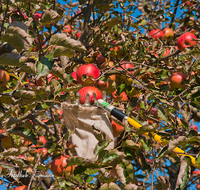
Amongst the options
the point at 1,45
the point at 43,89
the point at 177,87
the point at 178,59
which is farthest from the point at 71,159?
the point at 178,59

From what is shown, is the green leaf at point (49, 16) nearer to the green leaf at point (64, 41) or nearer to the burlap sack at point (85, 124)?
the green leaf at point (64, 41)

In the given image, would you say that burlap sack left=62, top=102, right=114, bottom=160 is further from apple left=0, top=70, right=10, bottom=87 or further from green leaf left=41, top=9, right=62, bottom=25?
apple left=0, top=70, right=10, bottom=87

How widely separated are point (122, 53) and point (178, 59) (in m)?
→ 0.82

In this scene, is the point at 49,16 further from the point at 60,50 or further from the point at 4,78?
the point at 4,78

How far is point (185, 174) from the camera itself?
1373 millimetres

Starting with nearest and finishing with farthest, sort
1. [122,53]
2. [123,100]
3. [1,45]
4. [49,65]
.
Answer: [49,65]
[1,45]
[122,53]
[123,100]

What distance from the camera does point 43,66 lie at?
3.69 ft

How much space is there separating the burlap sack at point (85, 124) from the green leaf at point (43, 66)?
22 centimetres

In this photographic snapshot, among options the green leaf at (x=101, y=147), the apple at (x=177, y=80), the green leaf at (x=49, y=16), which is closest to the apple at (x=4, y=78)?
the green leaf at (x=49, y=16)

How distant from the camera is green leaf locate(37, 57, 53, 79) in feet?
3.64

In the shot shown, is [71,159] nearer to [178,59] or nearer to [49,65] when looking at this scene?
[49,65]

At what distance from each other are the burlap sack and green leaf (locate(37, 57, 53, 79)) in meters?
0.22

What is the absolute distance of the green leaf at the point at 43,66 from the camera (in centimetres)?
111

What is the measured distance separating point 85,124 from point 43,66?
0.39 m
